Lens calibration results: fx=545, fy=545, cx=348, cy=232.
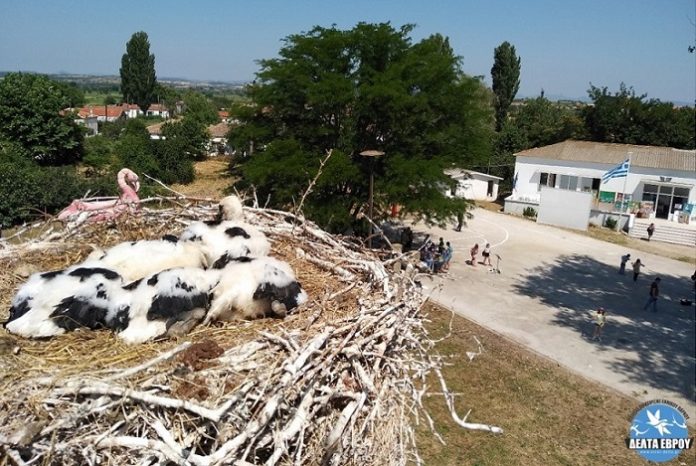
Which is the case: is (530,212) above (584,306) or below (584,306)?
above

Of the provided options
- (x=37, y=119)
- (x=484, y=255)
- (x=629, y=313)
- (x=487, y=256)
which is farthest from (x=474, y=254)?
(x=37, y=119)

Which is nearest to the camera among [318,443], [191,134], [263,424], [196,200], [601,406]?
[263,424]

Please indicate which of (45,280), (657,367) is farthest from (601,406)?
(45,280)

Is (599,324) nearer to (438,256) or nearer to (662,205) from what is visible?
(438,256)

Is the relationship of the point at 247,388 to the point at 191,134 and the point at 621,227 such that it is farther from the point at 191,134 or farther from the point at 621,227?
the point at 191,134

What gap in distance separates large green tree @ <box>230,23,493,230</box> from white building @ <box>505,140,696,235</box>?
17103mm

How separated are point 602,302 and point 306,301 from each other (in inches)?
695

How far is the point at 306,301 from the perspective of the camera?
16.8 ft

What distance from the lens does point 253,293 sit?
190 inches

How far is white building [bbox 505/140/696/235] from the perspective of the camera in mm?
33844

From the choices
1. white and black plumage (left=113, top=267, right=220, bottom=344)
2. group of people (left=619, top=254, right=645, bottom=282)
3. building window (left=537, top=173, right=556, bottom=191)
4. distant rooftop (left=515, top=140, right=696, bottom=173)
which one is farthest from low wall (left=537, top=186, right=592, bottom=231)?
white and black plumage (left=113, top=267, right=220, bottom=344)

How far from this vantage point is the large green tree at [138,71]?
91562mm

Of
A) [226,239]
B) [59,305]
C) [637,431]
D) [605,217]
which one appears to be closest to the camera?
[59,305]

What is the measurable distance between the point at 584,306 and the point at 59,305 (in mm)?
18397
